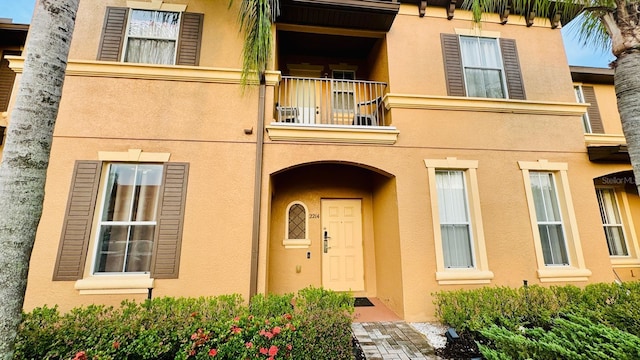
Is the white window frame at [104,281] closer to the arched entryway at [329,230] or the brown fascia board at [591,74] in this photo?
the arched entryway at [329,230]

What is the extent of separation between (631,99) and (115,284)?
8420mm

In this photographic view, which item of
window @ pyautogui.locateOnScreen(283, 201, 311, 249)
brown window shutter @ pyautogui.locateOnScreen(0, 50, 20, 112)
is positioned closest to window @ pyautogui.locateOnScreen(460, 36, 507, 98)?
window @ pyautogui.locateOnScreen(283, 201, 311, 249)

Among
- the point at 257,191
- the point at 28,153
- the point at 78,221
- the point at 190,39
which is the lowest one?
the point at 78,221

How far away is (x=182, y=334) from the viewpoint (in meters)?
3.03

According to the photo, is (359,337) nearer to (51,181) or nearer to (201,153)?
(201,153)

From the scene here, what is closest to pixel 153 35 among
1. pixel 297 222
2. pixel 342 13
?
pixel 342 13

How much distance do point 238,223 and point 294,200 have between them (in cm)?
215

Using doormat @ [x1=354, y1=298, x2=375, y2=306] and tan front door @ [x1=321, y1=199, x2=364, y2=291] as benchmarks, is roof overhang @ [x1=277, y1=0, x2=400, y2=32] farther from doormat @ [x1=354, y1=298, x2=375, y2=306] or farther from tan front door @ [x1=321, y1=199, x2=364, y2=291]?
doormat @ [x1=354, y1=298, x2=375, y2=306]

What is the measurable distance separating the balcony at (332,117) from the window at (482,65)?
1.79 m

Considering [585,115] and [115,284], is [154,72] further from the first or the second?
[585,115]

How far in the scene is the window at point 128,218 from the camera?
16.1ft

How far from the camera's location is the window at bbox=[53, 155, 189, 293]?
470cm

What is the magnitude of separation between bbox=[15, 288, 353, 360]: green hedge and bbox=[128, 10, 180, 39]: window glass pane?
5.44 meters

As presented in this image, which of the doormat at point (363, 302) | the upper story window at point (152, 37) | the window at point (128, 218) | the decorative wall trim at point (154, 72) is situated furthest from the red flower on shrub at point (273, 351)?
the upper story window at point (152, 37)
